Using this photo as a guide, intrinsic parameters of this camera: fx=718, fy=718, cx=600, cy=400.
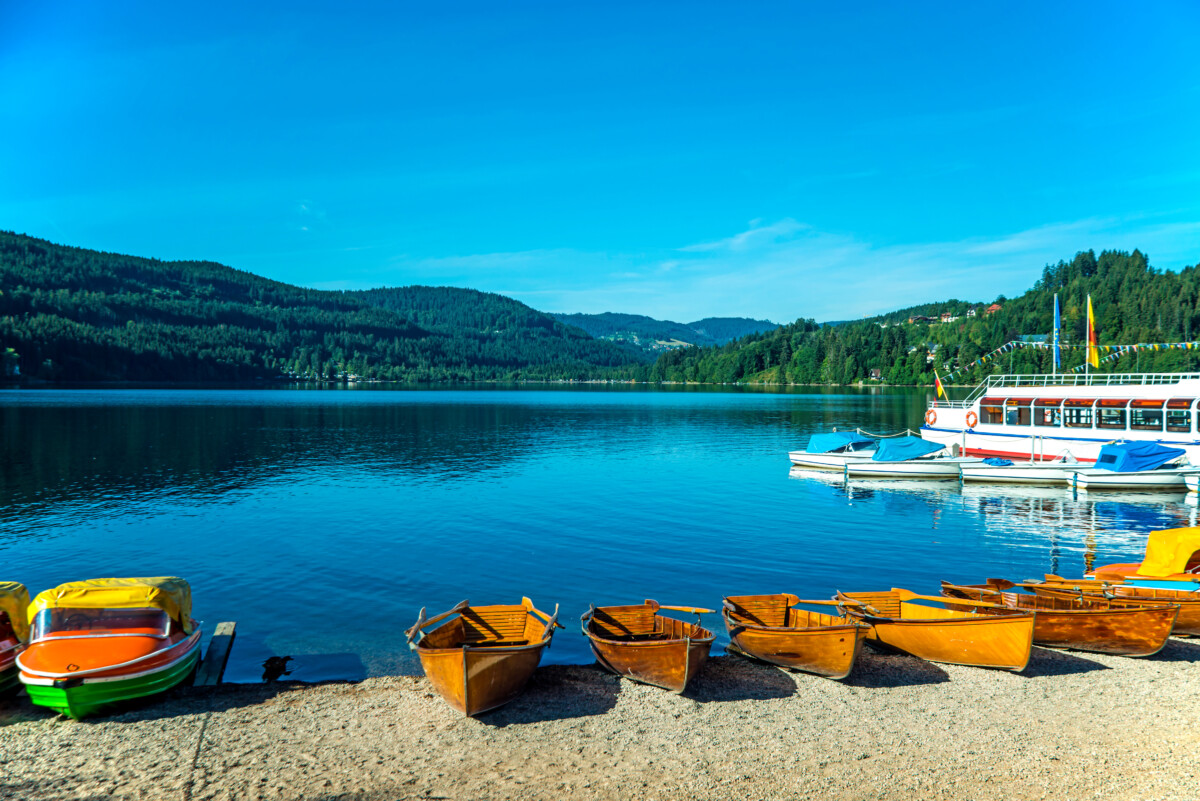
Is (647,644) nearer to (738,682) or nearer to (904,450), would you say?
(738,682)

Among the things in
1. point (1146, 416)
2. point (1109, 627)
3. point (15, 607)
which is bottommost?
point (1109, 627)

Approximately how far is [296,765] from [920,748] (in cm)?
1113

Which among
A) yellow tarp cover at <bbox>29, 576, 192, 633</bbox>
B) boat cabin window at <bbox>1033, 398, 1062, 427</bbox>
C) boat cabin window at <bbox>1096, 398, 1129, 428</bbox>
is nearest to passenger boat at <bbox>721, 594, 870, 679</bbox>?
yellow tarp cover at <bbox>29, 576, 192, 633</bbox>

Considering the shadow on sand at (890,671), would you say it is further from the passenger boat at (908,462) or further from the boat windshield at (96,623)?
the passenger boat at (908,462)

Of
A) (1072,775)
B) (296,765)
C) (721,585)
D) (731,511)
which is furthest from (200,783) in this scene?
(731,511)

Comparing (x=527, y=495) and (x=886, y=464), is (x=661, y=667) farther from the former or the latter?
(x=886, y=464)

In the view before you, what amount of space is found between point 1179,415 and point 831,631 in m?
48.0

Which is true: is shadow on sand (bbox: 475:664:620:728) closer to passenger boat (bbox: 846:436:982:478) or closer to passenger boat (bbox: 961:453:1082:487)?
passenger boat (bbox: 846:436:982:478)

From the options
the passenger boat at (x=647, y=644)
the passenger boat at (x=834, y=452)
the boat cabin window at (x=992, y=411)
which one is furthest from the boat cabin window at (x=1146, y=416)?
the passenger boat at (x=647, y=644)

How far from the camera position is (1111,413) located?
52.5 meters

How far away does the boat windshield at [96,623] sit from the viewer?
14.6 metres

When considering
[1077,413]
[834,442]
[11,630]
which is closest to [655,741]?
[11,630]

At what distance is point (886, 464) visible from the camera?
54125 mm

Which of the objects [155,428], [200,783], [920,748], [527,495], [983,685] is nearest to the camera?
[200,783]
